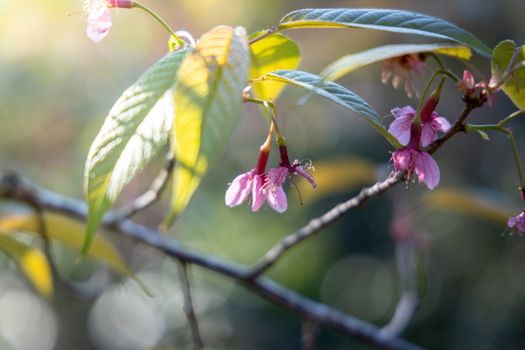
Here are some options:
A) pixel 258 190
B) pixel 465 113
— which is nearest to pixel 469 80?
pixel 465 113

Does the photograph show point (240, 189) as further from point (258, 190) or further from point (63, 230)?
point (63, 230)

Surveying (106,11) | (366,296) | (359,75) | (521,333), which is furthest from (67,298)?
(106,11)

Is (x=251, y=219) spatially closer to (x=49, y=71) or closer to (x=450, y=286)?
(x=450, y=286)

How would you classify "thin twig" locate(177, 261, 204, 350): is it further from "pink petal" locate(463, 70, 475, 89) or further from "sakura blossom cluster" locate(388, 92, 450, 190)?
"pink petal" locate(463, 70, 475, 89)

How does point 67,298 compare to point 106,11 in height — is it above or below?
below

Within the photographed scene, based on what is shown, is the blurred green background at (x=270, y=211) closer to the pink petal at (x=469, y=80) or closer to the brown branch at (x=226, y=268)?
the brown branch at (x=226, y=268)
